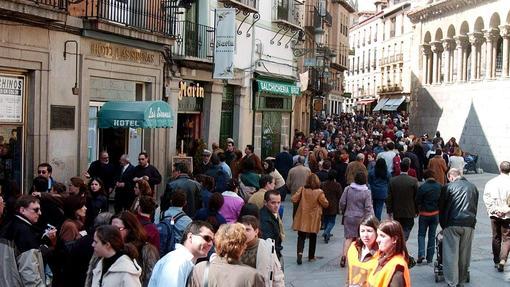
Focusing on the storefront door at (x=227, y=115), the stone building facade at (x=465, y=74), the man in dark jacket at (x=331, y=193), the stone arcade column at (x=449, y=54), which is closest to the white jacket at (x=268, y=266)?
the man in dark jacket at (x=331, y=193)

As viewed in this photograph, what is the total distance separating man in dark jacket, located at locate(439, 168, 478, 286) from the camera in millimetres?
9680

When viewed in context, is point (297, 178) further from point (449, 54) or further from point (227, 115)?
point (449, 54)

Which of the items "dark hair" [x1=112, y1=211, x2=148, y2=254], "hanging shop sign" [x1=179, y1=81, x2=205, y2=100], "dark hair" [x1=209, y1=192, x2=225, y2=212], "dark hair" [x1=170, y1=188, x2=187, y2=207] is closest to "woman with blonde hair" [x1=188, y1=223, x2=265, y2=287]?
"dark hair" [x1=112, y1=211, x2=148, y2=254]

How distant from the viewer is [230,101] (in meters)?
23.1

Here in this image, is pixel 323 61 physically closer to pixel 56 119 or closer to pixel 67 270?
pixel 56 119

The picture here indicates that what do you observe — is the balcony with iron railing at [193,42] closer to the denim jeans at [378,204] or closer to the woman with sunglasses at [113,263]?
the denim jeans at [378,204]

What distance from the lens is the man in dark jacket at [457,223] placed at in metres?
9.68

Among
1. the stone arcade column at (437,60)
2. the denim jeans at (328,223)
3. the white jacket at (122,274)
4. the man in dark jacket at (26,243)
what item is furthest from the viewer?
the stone arcade column at (437,60)

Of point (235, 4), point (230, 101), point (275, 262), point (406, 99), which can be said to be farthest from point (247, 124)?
point (406, 99)

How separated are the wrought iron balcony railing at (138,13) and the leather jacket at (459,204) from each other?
7501 mm

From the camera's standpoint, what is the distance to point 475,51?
3247cm

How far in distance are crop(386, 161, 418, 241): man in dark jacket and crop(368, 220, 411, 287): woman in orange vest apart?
619 centimetres

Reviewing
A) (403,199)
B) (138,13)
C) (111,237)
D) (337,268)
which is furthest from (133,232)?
(138,13)

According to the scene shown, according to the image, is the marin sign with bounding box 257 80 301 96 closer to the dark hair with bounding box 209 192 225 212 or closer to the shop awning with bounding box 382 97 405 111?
the dark hair with bounding box 209 192 225 212
